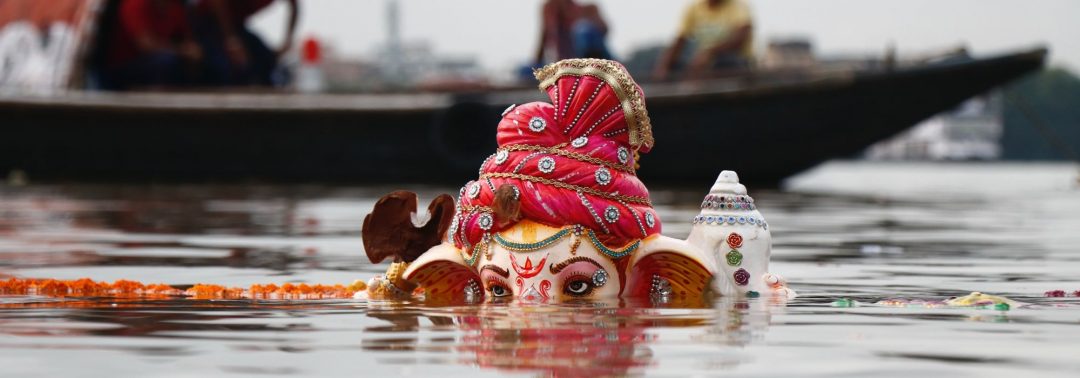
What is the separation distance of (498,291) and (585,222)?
40 centimetres

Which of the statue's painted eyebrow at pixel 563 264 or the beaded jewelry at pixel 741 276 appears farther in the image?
the beaded jewelry at pixel 741 276

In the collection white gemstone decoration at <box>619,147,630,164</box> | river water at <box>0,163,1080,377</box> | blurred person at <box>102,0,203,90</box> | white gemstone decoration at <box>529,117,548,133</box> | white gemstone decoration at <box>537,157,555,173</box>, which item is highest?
blurred person at <box>102,0,203,90</box>

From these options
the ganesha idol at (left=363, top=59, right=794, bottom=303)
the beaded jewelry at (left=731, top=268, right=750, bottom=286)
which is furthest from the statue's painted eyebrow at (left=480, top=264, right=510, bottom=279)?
the beaded jewelry at (left=731, top=268, right=750, bottom=286)

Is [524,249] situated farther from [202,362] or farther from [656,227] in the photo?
[202,362]

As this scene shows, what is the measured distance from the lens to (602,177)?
6332 mm

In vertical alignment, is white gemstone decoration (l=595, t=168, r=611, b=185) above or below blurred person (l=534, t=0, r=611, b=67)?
below

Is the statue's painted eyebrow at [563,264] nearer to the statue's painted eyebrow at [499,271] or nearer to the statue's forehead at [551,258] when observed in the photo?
the statue's forehead at [551,258]

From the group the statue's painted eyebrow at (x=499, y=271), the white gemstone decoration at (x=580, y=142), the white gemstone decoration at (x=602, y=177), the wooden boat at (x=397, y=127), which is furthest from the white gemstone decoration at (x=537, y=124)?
the wooden boat at (x=397, y=127)

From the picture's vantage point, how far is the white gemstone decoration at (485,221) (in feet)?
20.9

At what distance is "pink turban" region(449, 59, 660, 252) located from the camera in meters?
6.30

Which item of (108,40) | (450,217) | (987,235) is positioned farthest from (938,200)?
(450,217)

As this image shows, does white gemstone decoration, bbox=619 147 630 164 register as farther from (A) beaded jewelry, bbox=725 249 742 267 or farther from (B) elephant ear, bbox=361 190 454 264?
(B) elephant ear, bbox=361 190 454 264

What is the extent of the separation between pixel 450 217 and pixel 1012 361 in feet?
8.60

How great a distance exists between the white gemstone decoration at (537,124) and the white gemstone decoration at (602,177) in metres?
0.25
